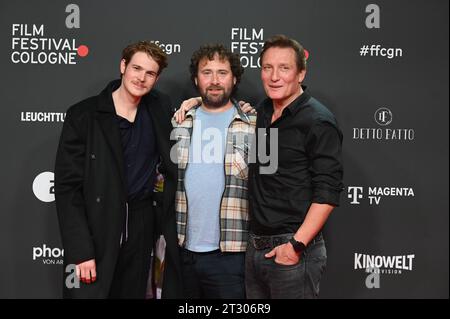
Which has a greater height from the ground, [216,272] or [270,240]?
[270,240]

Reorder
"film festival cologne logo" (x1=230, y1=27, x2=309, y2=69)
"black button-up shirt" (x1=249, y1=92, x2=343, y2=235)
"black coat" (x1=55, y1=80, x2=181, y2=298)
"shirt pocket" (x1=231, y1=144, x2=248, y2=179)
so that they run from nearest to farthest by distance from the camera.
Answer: "black button-up shirt" (x1=249, y1=92, x2=343, y2=235)
"black coat" (x1=55, y1=80, x2=181, y2=298)
"shirt pocket" (x1=231, y1=144, x2=248, y2=179)
"film festival cologne logo" (x1=230, y1=27, x2=309, y2=69)

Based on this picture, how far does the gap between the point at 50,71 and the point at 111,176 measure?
1020 millimetres

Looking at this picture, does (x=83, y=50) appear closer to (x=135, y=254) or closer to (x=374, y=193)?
(x=135, y=254)

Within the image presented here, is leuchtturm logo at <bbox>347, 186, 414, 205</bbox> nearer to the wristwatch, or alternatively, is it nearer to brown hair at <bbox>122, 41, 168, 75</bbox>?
the wristwatch

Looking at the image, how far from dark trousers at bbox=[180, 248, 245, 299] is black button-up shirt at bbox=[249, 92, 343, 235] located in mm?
262

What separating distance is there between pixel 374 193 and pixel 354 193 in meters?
0.11

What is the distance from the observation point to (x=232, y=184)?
2346mm

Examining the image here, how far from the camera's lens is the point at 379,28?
285 centimetres

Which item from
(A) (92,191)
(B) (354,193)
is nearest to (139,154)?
(A) (92,191)

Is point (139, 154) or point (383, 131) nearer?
point (139, 154)

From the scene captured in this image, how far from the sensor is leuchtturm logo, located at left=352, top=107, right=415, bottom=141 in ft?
9.43

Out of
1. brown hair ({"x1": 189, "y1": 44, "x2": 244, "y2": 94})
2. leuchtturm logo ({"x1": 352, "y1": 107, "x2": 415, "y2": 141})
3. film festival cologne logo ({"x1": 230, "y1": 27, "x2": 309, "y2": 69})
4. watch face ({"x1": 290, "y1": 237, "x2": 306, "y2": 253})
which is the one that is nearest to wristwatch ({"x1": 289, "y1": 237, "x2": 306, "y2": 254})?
watch face ({"x1": 290, "y1": 237, "x2": 306, "y2": 253})

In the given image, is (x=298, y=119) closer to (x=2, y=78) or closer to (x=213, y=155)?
(x=213, y=155)
